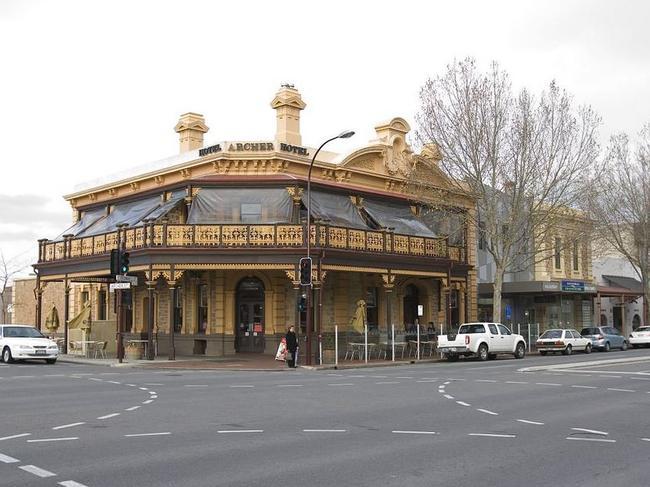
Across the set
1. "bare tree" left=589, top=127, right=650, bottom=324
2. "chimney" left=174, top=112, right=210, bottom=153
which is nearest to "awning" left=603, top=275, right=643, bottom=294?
"bare tree" left=589, top=127, right=650, bottom=324

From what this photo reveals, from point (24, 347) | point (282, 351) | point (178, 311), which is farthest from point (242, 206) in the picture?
point (24, 347)

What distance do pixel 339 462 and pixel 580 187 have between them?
28.8 metres

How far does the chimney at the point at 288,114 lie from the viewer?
33.0 m

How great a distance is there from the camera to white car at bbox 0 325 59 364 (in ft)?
A: 90.7

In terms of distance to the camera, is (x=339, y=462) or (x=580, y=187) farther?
(x=580, y=187)

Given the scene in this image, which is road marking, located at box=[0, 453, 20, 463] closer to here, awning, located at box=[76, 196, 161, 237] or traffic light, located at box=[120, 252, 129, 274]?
traffic light, located at box=[120, 252, 129, 274]

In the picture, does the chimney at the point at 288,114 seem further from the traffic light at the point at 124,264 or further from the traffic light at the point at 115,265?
the traffic light at the point at 115,265

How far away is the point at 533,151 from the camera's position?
3278 cm

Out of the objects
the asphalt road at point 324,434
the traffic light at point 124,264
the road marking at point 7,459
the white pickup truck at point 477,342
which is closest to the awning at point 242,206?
the traffic light at point 124,264

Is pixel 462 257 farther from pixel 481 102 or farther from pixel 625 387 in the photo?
pixel 625 387

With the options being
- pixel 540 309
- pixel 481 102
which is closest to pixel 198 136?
pixel 481 102

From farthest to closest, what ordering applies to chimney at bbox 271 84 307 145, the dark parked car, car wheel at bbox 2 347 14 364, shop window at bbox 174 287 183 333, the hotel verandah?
1. the dark parked car
2. shop window at bbox 174 287 183 333
3. chimney at bbox 271 84 307 145
4. the hotel verandah
5. car wheel at bbox 2 347 14 364

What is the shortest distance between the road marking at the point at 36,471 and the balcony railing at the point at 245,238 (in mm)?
21025

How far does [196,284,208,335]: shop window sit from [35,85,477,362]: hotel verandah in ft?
0.14
